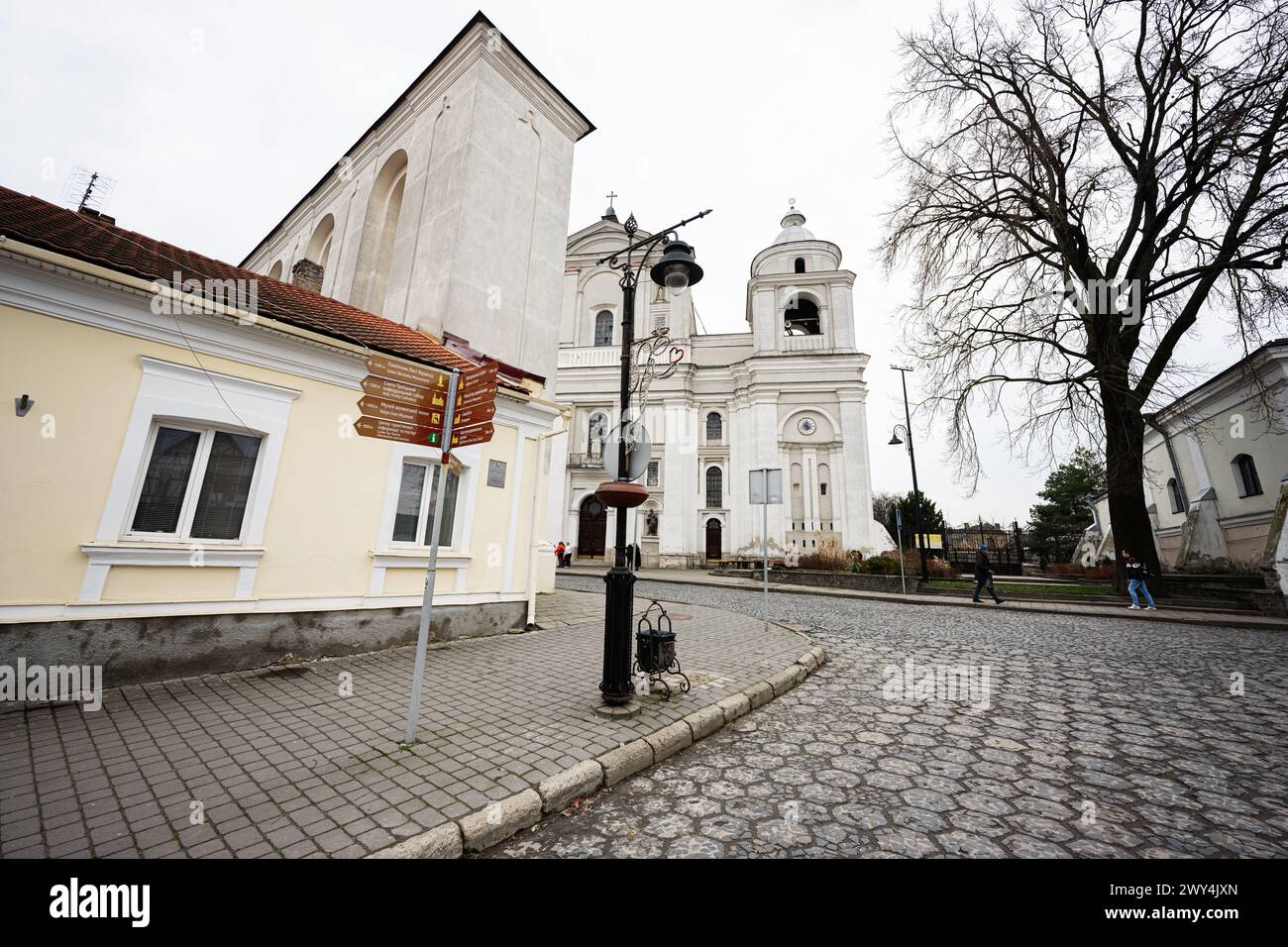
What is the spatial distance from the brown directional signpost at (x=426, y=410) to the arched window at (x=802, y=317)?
103 ft

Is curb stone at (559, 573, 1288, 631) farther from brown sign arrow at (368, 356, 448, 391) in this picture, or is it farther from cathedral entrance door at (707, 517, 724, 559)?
brown sign arrow at (368, 356, 448, 391)

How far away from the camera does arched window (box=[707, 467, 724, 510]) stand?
1226 inches

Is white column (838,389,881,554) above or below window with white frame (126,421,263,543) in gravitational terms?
above

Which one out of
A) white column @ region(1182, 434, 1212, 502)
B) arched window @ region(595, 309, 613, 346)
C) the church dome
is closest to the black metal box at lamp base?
white column @ region(1182, 434, 1212, 502)

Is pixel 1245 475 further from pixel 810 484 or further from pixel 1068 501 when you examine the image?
pixel 1068 501

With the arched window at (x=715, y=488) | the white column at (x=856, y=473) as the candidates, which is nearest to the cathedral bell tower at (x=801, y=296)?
the white column at (x=856, y=473)

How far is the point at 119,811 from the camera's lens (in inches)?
105

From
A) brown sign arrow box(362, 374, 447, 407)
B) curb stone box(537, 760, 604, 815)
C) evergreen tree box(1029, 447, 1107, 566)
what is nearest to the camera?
curb stone box(537, 760, 604, 815)

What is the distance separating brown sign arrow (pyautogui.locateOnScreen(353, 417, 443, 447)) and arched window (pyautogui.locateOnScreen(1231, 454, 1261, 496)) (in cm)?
2604

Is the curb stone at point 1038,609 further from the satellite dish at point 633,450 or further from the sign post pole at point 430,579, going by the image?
the sign post pole at point 430,579

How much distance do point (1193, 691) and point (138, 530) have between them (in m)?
11.6

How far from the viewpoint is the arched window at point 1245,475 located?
54.7 feet

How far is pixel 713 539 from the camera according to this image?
30781mm
